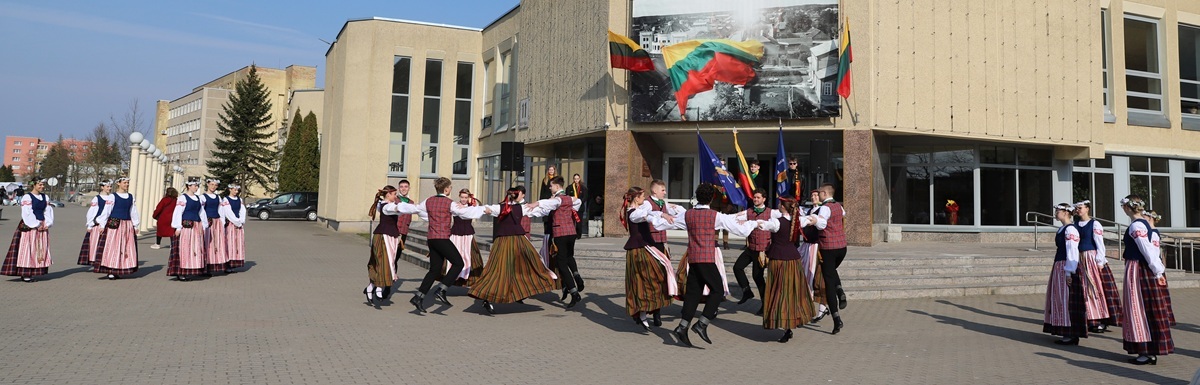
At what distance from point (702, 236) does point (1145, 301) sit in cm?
416

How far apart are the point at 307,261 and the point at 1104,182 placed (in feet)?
70.4

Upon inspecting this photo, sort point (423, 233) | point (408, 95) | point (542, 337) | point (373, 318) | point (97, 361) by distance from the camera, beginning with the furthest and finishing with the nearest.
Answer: point (408, 95), point (423, 233), point (373, 318), point (542, 337), point (97, 361)

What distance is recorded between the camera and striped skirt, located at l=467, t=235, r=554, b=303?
29.7 ft

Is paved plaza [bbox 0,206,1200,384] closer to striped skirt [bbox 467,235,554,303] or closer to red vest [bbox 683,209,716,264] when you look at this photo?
striped skirt [bbox 467,235,554,303]

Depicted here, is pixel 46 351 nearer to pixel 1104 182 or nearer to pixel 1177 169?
pixel 1104 182

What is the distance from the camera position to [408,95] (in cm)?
2959

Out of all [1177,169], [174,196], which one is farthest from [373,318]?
[1177,169]

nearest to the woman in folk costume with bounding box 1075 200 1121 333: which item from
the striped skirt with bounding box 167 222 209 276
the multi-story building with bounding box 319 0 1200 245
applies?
the multi-story building with bounding box 319 0 1200 245

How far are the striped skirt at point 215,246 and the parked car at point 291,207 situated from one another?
2515 centimetres

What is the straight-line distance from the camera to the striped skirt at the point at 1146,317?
274 inches

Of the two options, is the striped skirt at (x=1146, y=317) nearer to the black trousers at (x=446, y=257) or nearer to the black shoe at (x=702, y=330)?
the black shoe at (x=702, y=330)

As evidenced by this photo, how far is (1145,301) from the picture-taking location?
7.04m

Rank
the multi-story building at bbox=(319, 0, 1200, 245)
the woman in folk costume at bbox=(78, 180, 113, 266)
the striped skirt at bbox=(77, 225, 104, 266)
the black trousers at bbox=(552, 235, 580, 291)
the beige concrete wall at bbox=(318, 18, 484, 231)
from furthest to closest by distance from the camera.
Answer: the beige concrete wall at bbox=(318, 18, 484, 231) → the multi-story building at bbox=(319, 0, 1200, 245) → the striped skirt at bbox=(77, 225, 104, 266) → the woman in folk costume at bbox=(78, 180, 113, 266) → the black trousers at bbox=(552, 235, 580, 291)

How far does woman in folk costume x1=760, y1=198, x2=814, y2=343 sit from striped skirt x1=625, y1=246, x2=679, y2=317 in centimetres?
109
